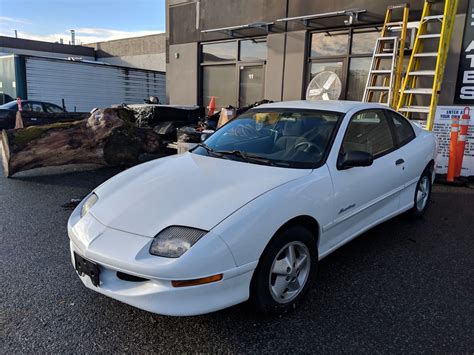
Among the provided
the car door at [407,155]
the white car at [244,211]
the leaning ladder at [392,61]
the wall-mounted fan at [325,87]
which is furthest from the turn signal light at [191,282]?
the wall-mounted fan at [325,87]

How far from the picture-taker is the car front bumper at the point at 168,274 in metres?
2.22

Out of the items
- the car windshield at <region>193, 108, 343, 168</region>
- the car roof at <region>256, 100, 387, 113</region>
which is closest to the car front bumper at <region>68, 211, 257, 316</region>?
the car windshield at <region>193, 108, 343, 168</region>

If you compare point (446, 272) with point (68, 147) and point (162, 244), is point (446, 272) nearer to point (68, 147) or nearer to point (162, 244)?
point (162, 244)

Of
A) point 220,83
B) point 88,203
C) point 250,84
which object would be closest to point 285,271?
point 88,203

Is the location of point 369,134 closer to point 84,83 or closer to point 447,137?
point 447,137

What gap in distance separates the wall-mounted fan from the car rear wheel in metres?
4.79

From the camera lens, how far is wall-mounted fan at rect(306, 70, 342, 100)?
9.35m

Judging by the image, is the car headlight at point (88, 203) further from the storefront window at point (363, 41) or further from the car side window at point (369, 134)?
the storefront window at point (363, 41)

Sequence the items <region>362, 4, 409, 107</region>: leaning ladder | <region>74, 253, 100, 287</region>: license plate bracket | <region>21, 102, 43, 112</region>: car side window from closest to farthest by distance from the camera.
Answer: <region>74, 253, 100, 287</region>: license plate bracket
<region>362, 4, 409, 107</region>: leaning ladder
<region>21, 102, 43, 112</region>: car side window

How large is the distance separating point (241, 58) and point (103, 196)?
9.55 m

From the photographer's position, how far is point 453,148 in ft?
23.5

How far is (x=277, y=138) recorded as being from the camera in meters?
3.62

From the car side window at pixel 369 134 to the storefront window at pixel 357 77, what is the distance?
5416 millimetres

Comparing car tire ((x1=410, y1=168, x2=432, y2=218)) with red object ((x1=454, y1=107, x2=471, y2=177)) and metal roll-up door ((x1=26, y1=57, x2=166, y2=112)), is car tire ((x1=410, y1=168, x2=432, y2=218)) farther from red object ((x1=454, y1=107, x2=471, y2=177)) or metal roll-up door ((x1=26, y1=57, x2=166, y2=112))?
metal roll-up door ((x1=26, y1=57, x2=166, y2=112))
